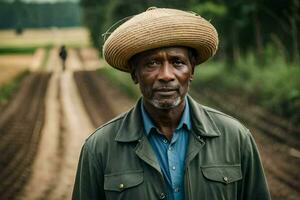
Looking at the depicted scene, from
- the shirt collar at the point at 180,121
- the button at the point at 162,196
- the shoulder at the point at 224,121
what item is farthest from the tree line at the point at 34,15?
the button at the point at 162,196

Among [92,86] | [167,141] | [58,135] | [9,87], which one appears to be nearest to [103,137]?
[167,141]

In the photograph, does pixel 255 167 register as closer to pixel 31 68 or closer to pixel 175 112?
pixel 175 112

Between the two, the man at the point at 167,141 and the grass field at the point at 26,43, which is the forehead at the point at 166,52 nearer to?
the man at the point at 167,141

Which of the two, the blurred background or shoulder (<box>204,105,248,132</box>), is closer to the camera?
shoulder (<box>204,105,248,132</box>)

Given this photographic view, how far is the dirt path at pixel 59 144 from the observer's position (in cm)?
816

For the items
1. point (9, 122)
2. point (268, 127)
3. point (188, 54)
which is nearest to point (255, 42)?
point (268, 127)

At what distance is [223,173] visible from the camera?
267cm

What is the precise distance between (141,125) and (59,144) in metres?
8.54

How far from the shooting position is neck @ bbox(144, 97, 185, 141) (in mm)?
2834

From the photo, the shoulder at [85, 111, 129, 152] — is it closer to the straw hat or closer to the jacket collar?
the jacket collar

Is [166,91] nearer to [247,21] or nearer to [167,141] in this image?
[167,141]

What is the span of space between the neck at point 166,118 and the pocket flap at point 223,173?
1.01 ft

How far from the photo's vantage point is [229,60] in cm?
2017

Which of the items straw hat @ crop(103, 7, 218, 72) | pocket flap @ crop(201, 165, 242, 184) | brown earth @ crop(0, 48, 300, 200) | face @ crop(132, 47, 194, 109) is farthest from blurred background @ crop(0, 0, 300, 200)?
pocket flap @ crop(201, 165, 242, 184)
